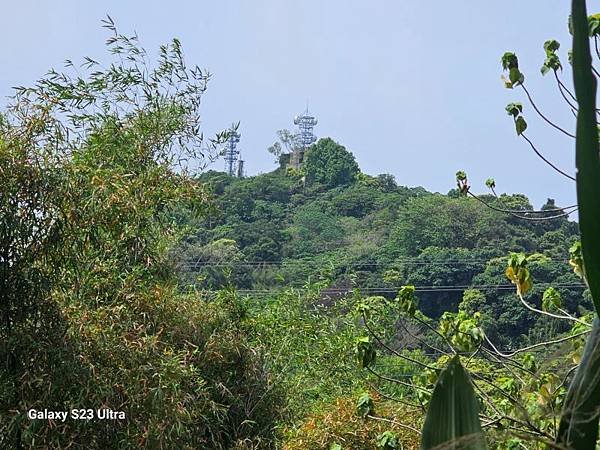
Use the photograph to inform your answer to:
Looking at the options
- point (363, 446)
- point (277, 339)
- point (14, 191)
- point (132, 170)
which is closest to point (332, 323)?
point (277, 339)

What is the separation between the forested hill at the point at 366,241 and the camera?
19.1ft

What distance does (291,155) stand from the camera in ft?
78.0

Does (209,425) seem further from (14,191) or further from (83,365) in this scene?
(14,191)

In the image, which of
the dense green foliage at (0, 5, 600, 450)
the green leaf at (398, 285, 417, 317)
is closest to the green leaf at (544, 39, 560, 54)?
the dense green foliage at (0, 5, 600, 450)

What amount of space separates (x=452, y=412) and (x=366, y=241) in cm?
1438

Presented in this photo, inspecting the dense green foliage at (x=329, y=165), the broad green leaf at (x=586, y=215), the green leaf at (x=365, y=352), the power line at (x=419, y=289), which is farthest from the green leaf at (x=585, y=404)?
the dense green foliage at (x=329, y=165)

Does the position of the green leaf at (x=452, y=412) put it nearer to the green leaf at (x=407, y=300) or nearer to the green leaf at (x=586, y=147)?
the green leaf at (x=586, y=147)

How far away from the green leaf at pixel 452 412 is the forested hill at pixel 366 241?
2089 mm

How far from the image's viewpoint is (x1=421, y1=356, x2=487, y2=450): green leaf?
0.61m

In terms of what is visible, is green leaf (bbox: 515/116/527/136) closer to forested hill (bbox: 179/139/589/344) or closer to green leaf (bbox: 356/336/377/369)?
forested hill (bbox: 179/139/589/344)

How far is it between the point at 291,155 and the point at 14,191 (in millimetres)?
21104

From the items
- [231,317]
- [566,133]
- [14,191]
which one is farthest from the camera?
[231,317]

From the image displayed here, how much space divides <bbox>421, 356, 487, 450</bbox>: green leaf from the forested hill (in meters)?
2.09

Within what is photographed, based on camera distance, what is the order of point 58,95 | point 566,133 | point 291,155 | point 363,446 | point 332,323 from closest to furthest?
point 566,133 < point 58,95 < point 363,446 < point 332,323 < point 291,155
